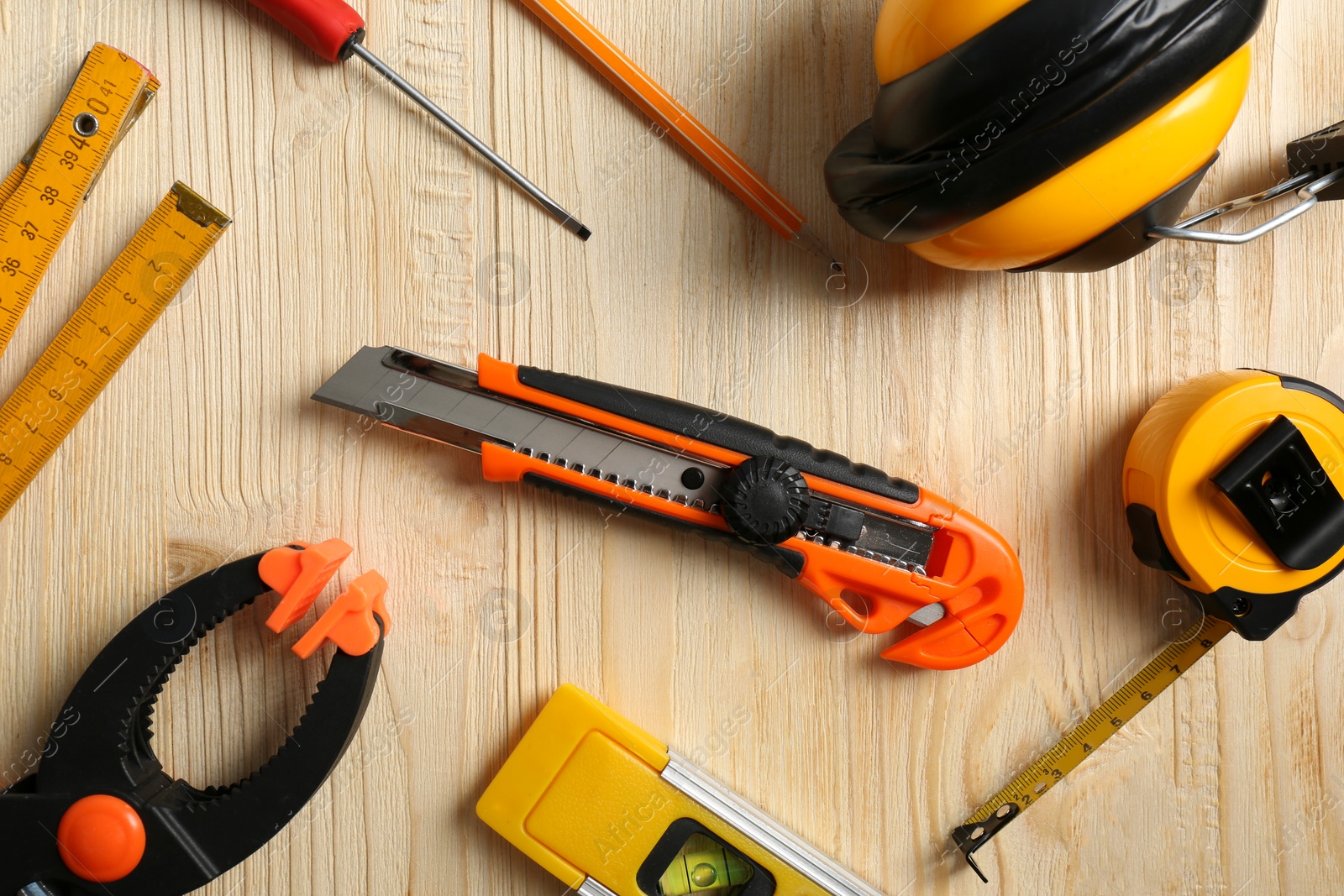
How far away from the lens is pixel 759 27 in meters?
0.83

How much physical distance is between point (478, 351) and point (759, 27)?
424mm

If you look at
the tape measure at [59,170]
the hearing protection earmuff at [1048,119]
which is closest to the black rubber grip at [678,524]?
the hearing protection earmuff at [1048,119]

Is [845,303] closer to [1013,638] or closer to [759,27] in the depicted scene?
[759,27]

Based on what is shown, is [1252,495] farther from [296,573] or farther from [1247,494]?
[296,573]

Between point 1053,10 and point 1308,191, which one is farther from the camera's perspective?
point 1308,191

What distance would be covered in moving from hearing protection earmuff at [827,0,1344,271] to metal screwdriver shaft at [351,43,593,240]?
29 centimetres

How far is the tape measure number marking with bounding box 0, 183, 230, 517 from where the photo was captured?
79 cm

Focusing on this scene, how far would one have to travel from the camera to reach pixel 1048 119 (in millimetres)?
583

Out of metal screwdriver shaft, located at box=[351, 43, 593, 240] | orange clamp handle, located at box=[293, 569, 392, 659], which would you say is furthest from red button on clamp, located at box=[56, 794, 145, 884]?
metal screwdriver shaft, located at box=[351, 43, 593, 240]

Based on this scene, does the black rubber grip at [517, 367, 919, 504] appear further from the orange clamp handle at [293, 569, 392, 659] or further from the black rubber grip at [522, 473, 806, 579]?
the orange clamp handle at [293, 569, 392, 659]

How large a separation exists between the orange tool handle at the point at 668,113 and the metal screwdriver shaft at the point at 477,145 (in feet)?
0.42

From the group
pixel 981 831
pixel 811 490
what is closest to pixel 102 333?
pixel 811 490

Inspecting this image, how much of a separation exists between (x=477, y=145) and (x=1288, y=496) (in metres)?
0.83

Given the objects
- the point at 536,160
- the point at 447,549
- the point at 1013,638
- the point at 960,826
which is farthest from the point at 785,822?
the point at 536,160
